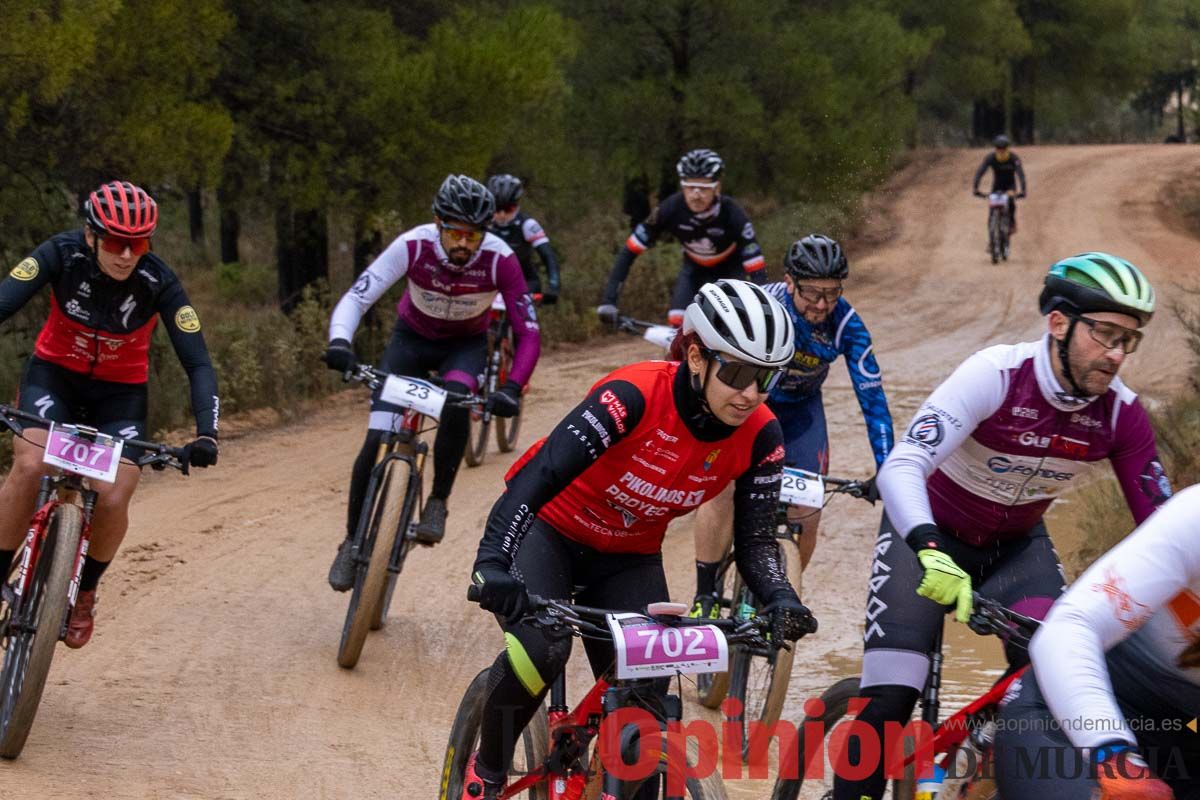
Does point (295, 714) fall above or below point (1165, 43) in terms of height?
above

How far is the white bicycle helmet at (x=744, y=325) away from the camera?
14.0 feet

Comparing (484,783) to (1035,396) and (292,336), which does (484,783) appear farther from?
(292,336)

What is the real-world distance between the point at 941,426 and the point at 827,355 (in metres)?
2.58

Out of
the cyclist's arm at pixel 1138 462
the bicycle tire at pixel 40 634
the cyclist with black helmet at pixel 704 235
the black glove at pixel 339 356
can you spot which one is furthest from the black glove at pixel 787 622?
the cyclist with black helmet at pixel 704 235

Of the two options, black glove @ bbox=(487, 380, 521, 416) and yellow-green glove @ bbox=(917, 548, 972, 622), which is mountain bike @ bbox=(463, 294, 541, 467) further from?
yellow-green glove @ bbox=(917, 548, 972, 622)

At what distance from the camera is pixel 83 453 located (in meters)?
6.06

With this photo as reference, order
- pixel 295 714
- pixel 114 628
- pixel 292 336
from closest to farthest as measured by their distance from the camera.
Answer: pixel 295 714
pixel 114 628
pixel 292 336

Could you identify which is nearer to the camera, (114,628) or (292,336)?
(114,628)

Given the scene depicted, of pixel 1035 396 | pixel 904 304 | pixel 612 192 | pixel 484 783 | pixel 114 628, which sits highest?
pixel 1035 396

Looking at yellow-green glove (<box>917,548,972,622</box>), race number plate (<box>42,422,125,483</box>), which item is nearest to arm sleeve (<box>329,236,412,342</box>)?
race number plate (<box>42,422,125,483</box>)

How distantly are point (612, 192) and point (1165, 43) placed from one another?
21.8 meters

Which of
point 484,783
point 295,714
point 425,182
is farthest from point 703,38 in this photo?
point 484,783

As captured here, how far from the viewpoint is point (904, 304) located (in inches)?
886

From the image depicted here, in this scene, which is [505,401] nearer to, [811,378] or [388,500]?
[388,500]
